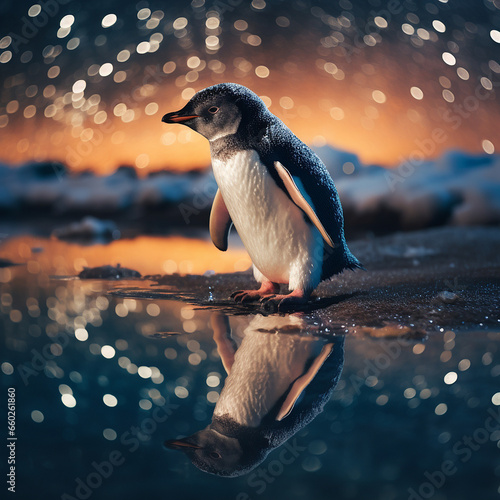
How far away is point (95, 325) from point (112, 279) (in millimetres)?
582

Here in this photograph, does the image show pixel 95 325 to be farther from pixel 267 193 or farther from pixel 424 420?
pixel 424 420

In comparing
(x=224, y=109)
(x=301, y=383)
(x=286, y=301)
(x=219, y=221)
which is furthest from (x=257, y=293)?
(x=301, y=383)

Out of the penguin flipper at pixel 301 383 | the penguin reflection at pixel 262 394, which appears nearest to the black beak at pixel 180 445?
the penguin reflection at pixel 262 394

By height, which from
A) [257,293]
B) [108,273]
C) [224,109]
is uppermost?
[224,109]

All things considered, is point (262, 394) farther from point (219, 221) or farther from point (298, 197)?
point (219, 221)

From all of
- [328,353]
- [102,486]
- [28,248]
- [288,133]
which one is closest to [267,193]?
[288,133]

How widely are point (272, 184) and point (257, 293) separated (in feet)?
0.92

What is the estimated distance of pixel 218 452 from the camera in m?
0.54

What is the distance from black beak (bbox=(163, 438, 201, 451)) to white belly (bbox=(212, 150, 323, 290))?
687 millimetres

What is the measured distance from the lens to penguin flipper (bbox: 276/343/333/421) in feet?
2.03

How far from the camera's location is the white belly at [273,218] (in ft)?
3.88

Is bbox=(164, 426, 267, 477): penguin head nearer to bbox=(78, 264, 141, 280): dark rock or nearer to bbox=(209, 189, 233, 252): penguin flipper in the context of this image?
bbox=(209, 189, 233, 252): penguin flipper

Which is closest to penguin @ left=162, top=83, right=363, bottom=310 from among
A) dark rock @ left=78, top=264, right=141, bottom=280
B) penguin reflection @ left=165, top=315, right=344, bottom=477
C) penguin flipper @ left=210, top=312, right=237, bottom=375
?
penguin flipper @ left=210, top=312, right=237, bottom=375

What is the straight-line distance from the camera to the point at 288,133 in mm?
1233
